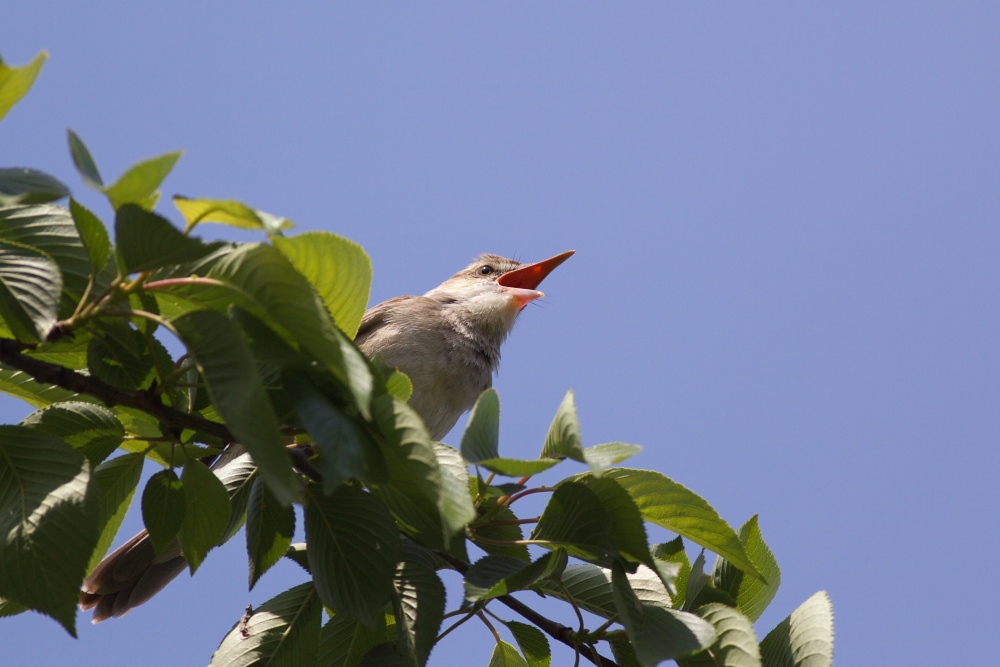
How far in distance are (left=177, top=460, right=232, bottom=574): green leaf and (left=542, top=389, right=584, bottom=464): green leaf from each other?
2.43 ft

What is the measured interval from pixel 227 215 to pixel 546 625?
4.02ft

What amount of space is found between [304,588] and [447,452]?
27.9 inches

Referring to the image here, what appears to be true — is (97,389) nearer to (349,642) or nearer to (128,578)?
(349,642)

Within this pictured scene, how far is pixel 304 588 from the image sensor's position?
2189mm

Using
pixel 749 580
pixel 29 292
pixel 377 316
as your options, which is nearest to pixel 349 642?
pixel 749 580

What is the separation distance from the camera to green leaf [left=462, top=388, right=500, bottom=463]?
1.68 meters

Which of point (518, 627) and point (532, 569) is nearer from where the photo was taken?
point (532, 569)

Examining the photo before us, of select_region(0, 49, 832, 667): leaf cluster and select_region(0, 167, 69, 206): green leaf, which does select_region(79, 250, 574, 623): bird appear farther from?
select_region(0, 167, 69, 206): green leaf

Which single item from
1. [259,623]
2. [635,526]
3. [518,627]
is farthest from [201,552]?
[635,526]

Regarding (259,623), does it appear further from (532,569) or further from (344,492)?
(532,569)

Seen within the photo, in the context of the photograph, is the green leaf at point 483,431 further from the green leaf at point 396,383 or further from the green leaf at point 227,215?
the green leaf at point 227,215

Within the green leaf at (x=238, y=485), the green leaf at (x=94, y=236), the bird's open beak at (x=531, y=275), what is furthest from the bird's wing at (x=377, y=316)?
the green leaf at (x=94, y=236)

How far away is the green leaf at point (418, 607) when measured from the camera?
6.12ft

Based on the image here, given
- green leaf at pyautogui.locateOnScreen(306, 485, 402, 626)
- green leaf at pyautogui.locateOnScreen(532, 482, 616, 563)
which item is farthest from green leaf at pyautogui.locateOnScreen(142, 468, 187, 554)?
green leaf at pyautogui.locateOnScreen(532, 482, 616, 563)
